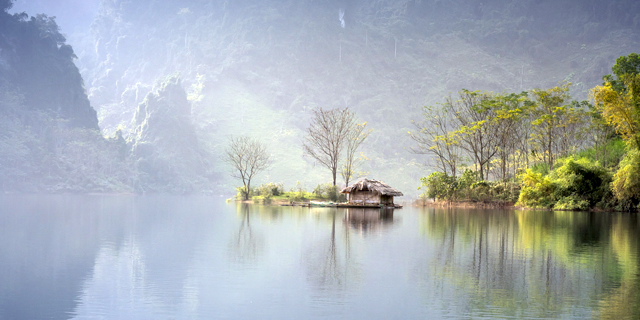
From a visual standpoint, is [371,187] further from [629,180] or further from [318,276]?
[318,276]

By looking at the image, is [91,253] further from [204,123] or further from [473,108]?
[204,123]

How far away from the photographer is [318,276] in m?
11.2

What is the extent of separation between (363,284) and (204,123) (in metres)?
153

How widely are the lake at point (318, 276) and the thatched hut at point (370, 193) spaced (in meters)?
25.8

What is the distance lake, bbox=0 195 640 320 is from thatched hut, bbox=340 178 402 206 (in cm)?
2577

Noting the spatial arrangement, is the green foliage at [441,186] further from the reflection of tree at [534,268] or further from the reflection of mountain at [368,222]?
the reflection of tree at [534,268]

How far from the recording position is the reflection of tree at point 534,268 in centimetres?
914

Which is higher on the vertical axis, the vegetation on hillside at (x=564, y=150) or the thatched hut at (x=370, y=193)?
the vegetation on hillside at (x=564, y=150)

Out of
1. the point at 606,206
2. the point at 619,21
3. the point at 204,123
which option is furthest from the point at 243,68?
the point at 606,206

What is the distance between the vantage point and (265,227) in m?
23.4

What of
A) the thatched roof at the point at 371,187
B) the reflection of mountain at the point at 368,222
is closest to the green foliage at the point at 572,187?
the thatched roof at the point at 371,187

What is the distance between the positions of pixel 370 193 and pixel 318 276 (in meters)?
35.5

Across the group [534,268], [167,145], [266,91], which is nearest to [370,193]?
[534,268]

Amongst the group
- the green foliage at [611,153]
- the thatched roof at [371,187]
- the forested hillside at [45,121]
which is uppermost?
the forested hillside at [45,121]
